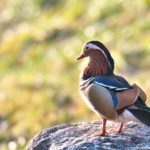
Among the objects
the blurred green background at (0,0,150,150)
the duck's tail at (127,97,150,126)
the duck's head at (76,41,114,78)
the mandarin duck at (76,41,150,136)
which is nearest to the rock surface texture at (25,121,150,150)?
the mandarin duck at (76,41,150,136)

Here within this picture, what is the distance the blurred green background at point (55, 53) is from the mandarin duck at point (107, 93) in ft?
12.6

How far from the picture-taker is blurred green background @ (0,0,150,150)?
30.7ft

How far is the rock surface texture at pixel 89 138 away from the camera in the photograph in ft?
14.8

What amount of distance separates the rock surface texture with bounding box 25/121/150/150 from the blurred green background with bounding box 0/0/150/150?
3371 millimetres

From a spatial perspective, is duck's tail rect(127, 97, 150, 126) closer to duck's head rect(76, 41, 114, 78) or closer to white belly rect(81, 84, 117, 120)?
white belly rect(81, 84, 117, 120)

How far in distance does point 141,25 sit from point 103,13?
167cm

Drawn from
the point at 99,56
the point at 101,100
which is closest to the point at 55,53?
the point at 99,56

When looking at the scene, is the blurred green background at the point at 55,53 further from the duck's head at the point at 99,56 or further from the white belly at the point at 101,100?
the white belly at the point at 101,100

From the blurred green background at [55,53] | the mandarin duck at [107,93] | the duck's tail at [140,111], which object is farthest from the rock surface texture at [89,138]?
the blurred green background at [55,53]

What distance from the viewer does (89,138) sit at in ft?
15.3

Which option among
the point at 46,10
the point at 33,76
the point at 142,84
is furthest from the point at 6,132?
the point at 46,10

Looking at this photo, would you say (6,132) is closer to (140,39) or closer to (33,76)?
(33,76)

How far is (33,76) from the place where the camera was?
36.2 feet

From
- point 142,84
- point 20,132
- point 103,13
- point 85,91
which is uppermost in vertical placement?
point 103,13
